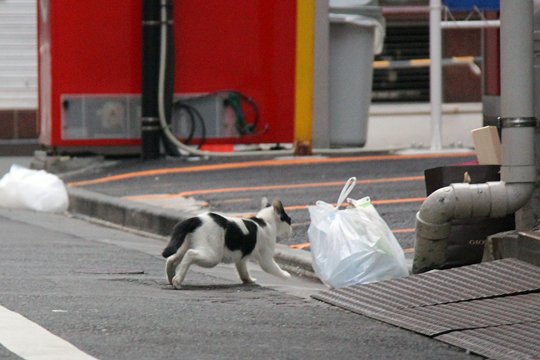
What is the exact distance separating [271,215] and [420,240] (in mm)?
947

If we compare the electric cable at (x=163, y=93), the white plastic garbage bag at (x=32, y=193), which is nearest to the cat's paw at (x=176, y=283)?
the white plastic garbage bag at (x=32, y=193)

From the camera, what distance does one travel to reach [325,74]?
57.6 feet

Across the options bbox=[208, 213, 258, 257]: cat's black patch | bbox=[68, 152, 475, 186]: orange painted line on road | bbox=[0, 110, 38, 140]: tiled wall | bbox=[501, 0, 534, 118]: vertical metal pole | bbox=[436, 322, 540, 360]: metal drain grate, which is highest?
bbox=[501, 0, 534, 118]: vertical metal pole

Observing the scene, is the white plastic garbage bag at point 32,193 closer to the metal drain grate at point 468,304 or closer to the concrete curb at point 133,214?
the concrete curb at point 133,214

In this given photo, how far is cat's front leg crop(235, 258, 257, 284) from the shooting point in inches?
371

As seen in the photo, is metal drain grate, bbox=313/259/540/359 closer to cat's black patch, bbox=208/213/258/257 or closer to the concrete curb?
cat's black patch, bbox=208/213/258/257

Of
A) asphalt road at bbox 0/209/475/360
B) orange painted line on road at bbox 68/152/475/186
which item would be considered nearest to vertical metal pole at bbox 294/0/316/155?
orange painted line on road at bbox 68/152/475/186

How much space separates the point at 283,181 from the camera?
1504cm

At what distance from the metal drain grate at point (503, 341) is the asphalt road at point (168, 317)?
0.31 feet

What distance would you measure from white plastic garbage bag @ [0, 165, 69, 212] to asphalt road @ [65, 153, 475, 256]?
490 mm

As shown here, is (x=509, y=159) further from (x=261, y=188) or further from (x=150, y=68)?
(x=150, y=68)

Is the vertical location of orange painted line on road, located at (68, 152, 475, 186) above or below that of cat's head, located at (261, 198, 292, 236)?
above

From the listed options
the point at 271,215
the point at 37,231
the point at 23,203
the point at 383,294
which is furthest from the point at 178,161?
the point at 383,294

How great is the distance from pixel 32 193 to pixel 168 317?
760cm
